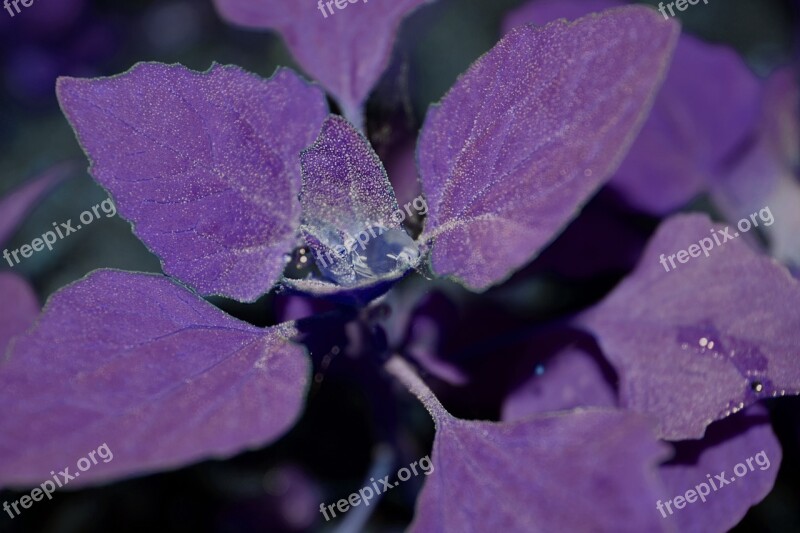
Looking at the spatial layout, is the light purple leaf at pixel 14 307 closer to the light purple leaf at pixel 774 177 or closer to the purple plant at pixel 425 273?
the purple plant at pixel 425 273

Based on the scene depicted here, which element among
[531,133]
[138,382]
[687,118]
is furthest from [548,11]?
[138,382]

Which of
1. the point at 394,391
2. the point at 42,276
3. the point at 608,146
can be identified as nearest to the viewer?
the point at 608,146

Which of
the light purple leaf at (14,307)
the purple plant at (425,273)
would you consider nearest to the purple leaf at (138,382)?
the purple plant at (425,273)

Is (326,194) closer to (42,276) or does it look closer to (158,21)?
(42,276)

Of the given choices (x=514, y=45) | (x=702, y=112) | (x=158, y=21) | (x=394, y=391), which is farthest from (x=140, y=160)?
(x=158, y=21)

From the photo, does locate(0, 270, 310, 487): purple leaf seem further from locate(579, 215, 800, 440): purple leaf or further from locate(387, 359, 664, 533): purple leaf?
locate(579, 215, 800, 440): purple leaf
